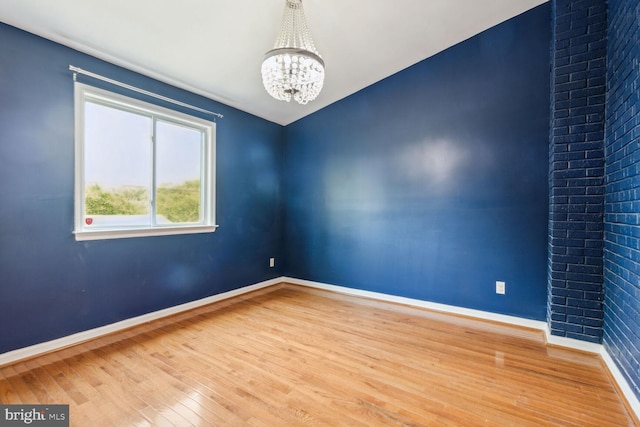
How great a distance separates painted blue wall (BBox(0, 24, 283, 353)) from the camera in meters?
2.16

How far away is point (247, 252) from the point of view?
4.12 metres

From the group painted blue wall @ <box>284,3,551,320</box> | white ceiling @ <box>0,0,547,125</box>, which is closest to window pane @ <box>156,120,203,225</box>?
white ceiling @ <box>0,0,547,125</box>

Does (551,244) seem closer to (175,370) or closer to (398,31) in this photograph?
(398,31)

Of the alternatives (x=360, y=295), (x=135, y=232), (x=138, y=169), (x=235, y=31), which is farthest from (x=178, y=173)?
(x=360, y=295)

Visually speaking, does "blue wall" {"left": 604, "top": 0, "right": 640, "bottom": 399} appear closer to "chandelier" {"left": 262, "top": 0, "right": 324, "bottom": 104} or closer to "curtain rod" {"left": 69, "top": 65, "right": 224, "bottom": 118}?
"chandelier" {"left": 262, "top": 0, "right": 324, "bottom": 104}

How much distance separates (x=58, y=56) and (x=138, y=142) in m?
0.85

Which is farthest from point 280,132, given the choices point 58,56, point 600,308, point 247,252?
point 600,308

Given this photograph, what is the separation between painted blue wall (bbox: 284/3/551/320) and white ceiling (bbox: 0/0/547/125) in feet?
1.24

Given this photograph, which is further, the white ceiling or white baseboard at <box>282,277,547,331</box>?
white baseboard at <box>282,277,547,331</box>

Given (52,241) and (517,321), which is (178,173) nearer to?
(52,241)

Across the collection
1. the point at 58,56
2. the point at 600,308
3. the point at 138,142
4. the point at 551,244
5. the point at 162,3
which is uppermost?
the point at 162,3

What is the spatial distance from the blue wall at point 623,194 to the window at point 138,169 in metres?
3.69

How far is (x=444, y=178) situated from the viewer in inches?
131

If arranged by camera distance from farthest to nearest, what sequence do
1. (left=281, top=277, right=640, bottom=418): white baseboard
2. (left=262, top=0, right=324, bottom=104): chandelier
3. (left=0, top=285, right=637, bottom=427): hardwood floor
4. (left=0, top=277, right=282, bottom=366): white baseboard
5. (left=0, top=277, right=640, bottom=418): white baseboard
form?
(left=0, top=277, right=282, bottom=366): white baseboard < (left=0, top=277, right=640, bottom=418): white baseboard < (left=262, top=0, right=324, bottom=104): chandelier < (left=281, top=277, right=640, bottom=418): white baseboard < (left=0, top=285, right=637, bottom=427): hardwood floor
